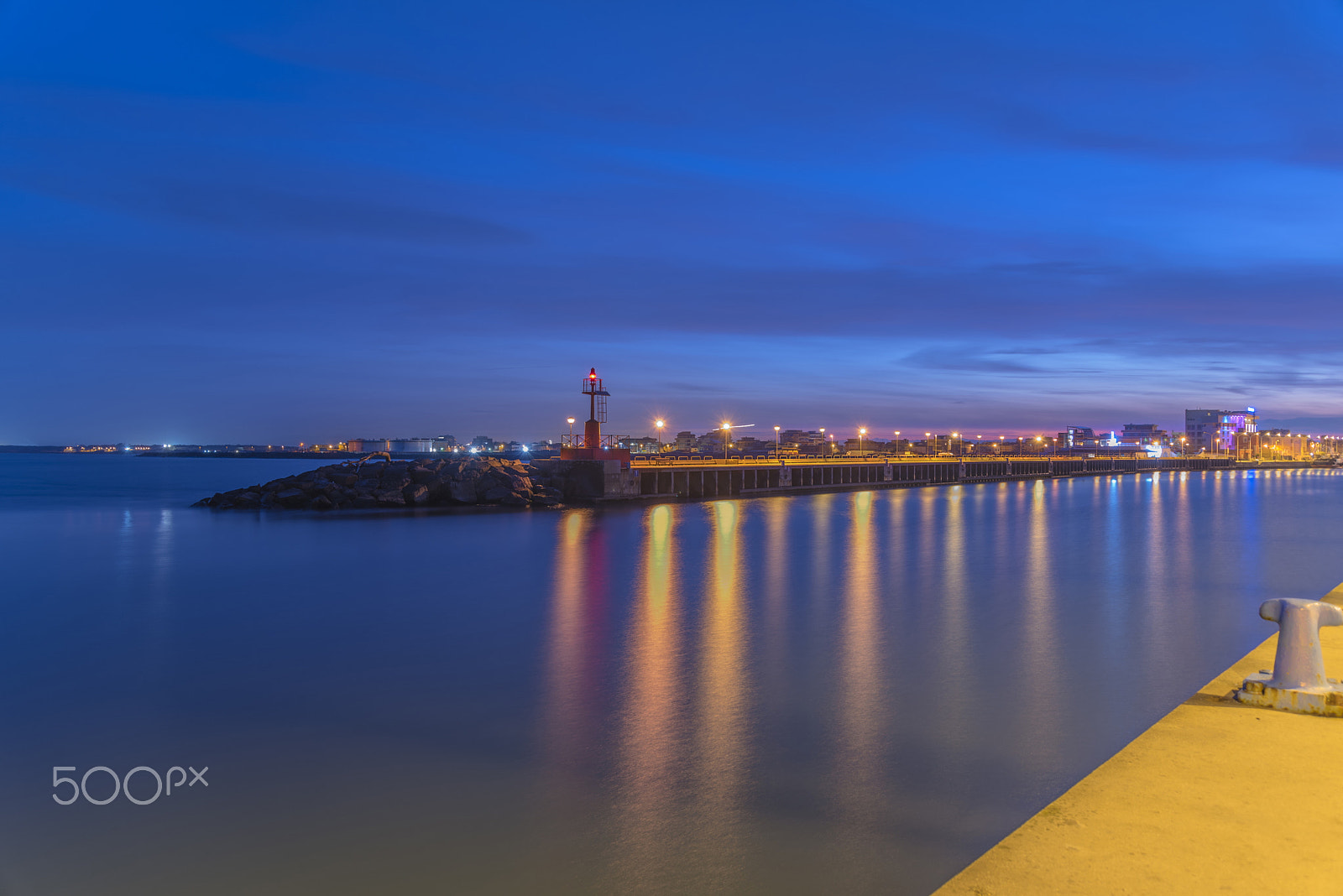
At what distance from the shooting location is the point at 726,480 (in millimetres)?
54750

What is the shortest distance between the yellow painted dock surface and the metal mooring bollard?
160 mm

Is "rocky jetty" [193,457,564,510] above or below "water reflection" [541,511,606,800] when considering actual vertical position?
above

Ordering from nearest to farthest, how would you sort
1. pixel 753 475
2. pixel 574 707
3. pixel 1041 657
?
pixel 574 707
pixel 1041 657
pixel 753 475

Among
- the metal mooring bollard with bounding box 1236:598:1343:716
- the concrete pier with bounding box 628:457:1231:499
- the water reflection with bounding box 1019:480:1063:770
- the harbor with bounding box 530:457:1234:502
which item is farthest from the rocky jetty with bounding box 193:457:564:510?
the metal mooring bollard with bounding box 1236:598:1343:716

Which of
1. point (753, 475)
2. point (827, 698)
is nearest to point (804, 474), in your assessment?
point (753, 475)

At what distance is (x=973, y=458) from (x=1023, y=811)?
3661 inches

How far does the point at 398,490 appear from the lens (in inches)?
1657

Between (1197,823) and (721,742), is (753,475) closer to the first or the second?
(721,742)

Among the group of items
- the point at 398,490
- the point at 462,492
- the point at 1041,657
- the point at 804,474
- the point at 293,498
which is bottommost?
the point at 1041,657

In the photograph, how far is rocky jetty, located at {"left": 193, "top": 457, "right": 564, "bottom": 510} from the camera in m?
41.4

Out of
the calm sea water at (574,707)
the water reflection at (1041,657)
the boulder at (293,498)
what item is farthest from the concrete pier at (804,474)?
the water reflection at (1041,657)

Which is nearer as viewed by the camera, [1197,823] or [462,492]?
[1197,823]

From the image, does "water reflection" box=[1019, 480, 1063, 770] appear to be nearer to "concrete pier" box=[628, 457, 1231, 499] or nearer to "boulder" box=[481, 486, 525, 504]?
"concrete pier" box=[628, 457, 1231, 499]

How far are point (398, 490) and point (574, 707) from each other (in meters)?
34.4
